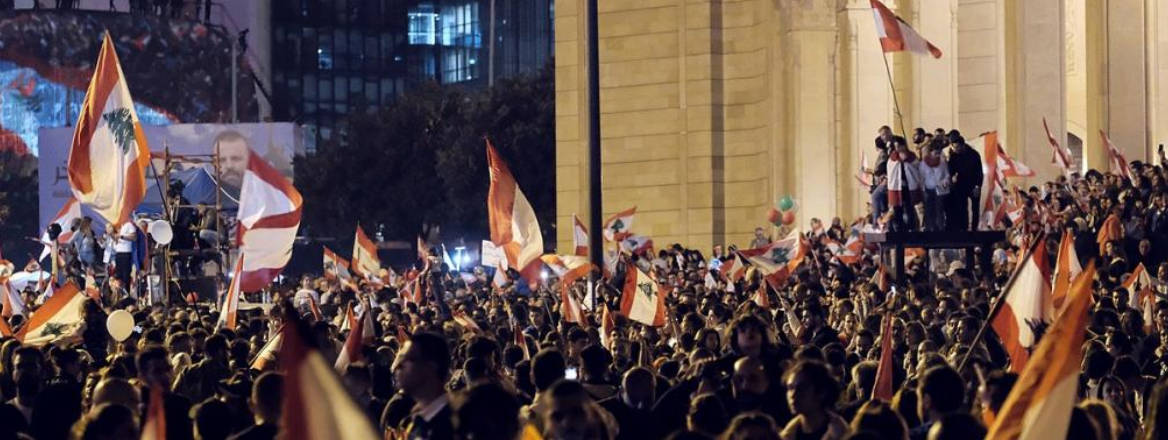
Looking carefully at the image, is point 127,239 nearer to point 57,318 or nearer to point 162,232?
point 162,232

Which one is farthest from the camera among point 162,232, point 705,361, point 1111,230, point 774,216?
point 774,216

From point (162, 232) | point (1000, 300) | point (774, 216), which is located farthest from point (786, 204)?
point (1000, 300)

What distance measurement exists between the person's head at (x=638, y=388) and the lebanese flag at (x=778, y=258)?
14.6 metres

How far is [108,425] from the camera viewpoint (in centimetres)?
813

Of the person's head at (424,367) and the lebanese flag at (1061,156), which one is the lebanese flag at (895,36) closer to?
the lebanese flag at (1061,156)

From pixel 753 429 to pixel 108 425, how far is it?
2.28 metres

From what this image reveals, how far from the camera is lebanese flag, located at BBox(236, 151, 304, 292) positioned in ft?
74.7

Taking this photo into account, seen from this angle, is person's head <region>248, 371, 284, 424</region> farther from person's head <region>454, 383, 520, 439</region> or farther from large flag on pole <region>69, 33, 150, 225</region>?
large flag on pole <region>69, 33, 150, 225</region>

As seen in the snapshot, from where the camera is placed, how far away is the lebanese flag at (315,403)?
6.71 metres

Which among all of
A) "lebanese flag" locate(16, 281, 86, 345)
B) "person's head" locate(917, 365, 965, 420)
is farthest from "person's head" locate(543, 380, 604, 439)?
"lebanese flag" locate(16, 281, 86, 345)

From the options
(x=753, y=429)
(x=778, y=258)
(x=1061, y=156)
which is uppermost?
(x=1061, y=156)

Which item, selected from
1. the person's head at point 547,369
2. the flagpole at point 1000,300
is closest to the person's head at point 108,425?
the person's head at point 547,369

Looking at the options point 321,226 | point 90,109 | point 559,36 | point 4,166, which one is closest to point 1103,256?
point 90,109

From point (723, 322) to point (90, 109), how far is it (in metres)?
6.46
